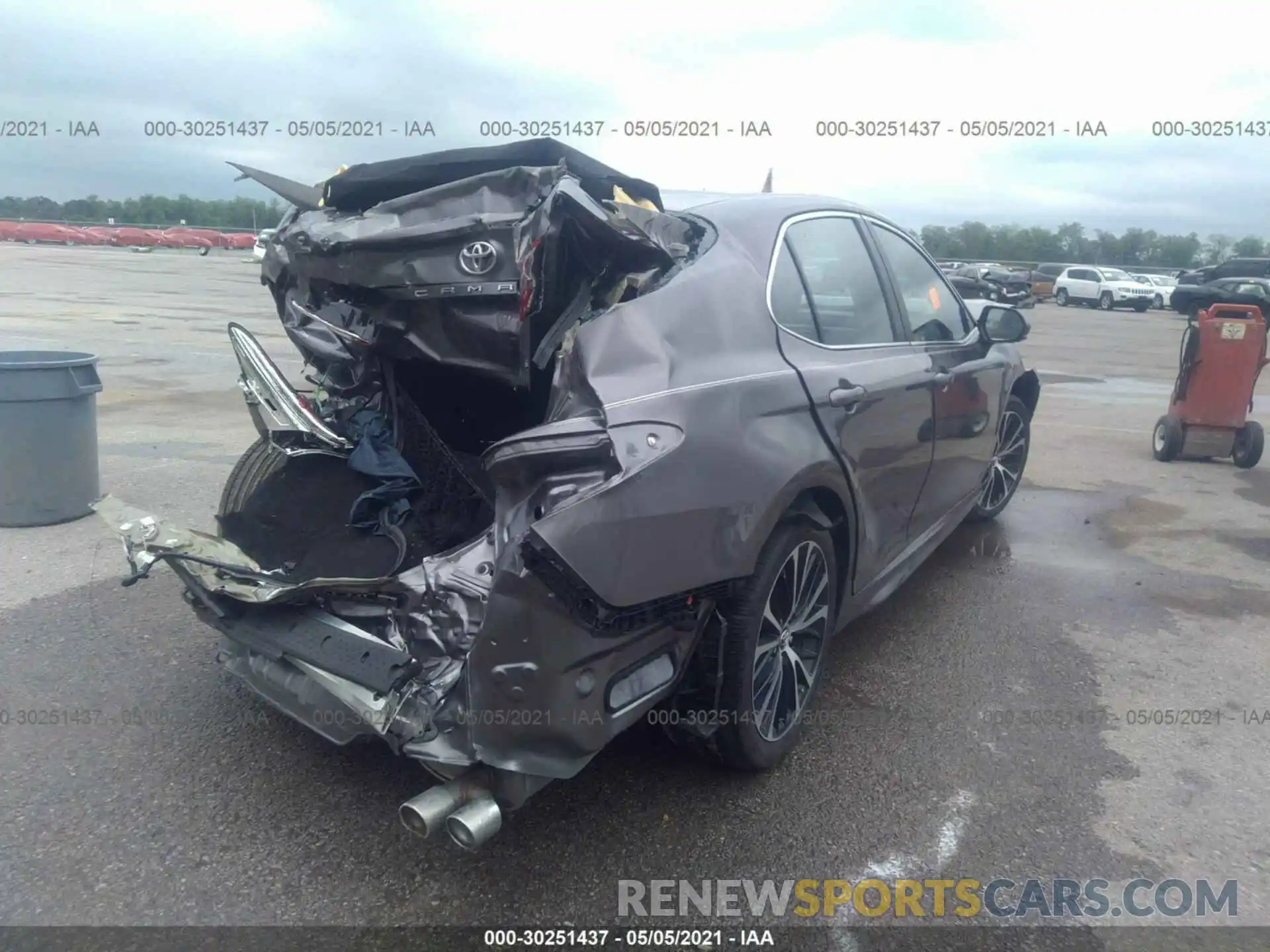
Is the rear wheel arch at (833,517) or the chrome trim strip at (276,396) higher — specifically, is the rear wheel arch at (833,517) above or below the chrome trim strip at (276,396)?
below

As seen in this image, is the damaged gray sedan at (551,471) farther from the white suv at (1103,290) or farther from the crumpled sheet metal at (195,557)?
the white suv at (1103,290)

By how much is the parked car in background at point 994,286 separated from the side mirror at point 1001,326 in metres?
1.19

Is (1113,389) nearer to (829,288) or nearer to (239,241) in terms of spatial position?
(829,288)

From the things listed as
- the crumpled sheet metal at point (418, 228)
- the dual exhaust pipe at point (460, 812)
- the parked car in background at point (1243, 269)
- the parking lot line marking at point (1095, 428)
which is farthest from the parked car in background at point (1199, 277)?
the dual exhaust pipe at point (460, 812)

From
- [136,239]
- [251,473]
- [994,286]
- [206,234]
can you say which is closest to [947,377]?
[251,473]

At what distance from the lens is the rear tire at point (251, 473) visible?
4031mm

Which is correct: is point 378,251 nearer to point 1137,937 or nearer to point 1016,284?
point 1137,937

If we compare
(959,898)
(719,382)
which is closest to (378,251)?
(719,382)

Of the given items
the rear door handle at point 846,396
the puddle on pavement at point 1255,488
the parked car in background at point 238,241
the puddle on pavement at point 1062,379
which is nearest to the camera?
the rear door handle at point 846,396

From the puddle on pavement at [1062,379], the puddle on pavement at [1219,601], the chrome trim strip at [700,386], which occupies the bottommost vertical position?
the puddle on pavement at [1219,601]

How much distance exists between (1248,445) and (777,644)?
678cm

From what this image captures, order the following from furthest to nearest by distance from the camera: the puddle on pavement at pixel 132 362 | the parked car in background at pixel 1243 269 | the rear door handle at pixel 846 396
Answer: the parked car in background at pixel 1243 269
the puddle on pavement at pixel 132 362
the rear door handle at pixel 846 396

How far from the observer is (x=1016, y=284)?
2794cm

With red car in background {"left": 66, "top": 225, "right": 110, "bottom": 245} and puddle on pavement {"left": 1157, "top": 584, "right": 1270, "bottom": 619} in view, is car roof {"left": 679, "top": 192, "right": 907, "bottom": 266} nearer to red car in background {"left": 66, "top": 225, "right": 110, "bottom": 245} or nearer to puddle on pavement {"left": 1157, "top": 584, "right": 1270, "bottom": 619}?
puddle on pavement {"left": 1157, "top": 584, "right": 1270, "bottom": 619}
